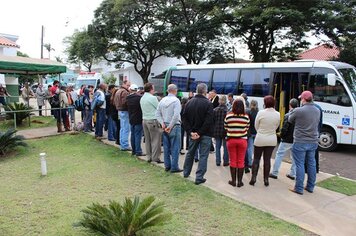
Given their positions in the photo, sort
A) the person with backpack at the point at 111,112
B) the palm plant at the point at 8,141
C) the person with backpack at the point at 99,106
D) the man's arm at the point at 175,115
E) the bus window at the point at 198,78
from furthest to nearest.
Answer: the bus window at the point at 198,78, the person with backpack at the point at 99,106, the person with backpack at the point at 111,112, the palm plant at the point at 8,141, the man's arm at the point at 175,115

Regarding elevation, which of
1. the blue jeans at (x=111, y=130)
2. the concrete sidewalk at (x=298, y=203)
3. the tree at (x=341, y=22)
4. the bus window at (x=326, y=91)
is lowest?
the concrete sidewalk at (x=298, y=203)

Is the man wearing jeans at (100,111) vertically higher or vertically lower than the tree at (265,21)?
lower

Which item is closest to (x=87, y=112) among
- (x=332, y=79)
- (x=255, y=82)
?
(x=255, y=82)

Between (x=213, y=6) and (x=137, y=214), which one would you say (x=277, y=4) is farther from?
(x=137, y=214)

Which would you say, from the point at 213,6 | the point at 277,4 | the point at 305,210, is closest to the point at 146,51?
the point at 213,6

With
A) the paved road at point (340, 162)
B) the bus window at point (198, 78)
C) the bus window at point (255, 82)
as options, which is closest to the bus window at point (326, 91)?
the paved road at point (340, 162)

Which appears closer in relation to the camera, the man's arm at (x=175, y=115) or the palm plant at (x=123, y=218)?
the palm plant at (x=123, y=218)

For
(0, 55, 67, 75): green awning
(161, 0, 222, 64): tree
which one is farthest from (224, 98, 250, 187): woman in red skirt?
(161, 0, 222, 64): tree

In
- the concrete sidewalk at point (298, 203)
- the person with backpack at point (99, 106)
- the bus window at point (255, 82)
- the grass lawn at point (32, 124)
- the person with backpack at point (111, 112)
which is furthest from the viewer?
the grass lawn at point (32, 124)

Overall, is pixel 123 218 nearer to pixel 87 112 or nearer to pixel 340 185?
pixel 340 185

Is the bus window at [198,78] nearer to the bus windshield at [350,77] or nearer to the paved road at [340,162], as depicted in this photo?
the bus windshield at [350,77]

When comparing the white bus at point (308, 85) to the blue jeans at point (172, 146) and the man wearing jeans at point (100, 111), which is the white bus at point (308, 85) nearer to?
the man wearing jeans at point (100, 111)

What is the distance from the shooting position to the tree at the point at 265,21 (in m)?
19.2

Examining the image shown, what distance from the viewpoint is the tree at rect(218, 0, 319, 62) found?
756 inches
